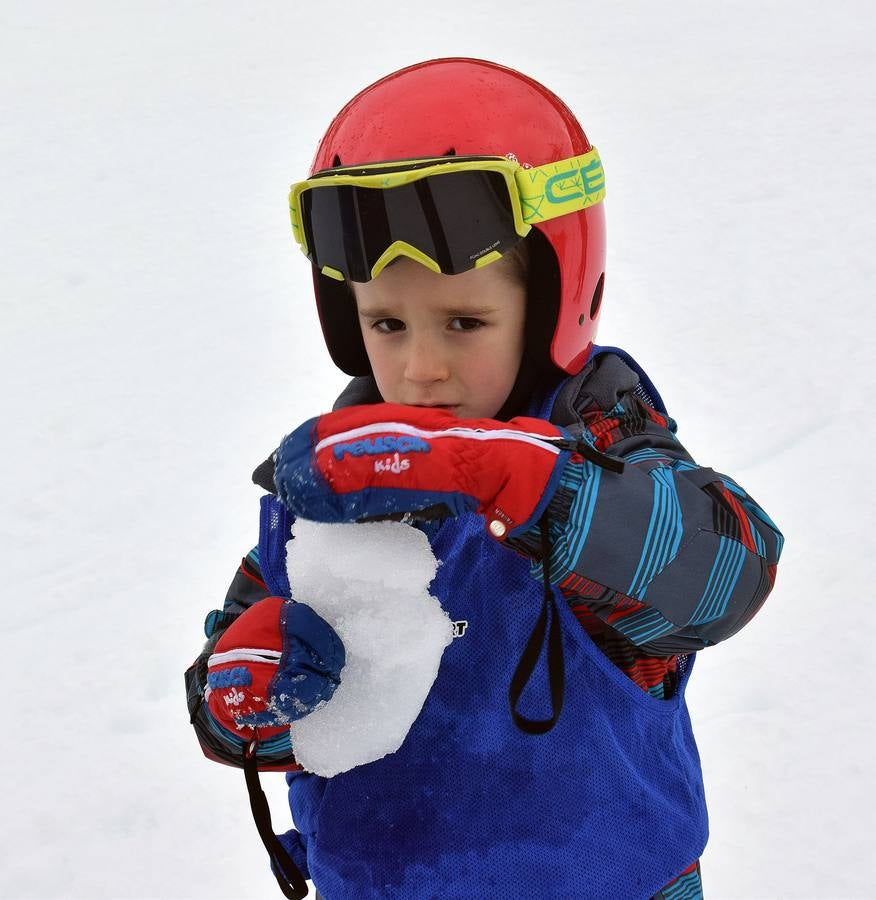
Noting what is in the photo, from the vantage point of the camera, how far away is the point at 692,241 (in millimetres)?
5312

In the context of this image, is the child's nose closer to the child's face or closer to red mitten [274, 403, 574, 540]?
the child's face

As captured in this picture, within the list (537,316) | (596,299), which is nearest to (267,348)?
(596,299)

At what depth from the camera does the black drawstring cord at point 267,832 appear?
1.56 meters

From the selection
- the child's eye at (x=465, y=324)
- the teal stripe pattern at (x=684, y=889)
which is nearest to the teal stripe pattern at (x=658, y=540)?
the child's eye at (x=465, y=324)

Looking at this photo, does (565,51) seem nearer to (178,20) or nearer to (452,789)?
(178,20)

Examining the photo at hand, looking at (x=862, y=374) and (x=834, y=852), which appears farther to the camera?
(x=862, y=374)

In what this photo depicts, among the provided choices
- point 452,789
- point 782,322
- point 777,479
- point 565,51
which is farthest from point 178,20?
point 452,789

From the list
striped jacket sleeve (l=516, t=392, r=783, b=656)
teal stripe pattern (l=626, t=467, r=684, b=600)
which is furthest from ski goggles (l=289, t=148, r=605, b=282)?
teal stripe pattern (l=626, t=467, r=684, b=600)

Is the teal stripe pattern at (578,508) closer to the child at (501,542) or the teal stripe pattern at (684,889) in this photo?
the child at (501,542)

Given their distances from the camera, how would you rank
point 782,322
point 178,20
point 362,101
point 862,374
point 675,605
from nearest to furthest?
1. point 675,605
2. point 362,101
3. point 862,374
4. point 782,322
5. point 178,20

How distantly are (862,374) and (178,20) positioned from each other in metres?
6.04

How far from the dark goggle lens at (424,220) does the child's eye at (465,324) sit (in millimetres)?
104

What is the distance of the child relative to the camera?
134 cm

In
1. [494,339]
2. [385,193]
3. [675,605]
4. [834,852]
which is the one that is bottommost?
[834,852]
